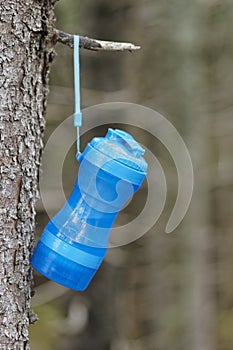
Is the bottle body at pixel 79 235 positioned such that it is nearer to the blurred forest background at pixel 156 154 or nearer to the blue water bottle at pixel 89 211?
the blue water bottle at pixel 89 211

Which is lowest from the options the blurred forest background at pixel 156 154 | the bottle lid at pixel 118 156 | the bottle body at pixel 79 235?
the blurred forest background at pixel 156 154

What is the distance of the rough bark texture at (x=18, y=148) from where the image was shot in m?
1.47

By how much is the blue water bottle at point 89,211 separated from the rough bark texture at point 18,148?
0.21 feet

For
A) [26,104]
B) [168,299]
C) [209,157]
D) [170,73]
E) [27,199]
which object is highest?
[26,104]

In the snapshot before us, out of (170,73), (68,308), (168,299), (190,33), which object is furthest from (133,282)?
(190,33)

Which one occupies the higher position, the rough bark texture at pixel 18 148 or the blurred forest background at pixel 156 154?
the rough bark texture at pixel 18 148

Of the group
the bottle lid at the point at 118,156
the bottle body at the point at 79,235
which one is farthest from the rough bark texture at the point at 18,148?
the bottle lid at the point at 118,156

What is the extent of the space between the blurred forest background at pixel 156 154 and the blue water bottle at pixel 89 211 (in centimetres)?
310

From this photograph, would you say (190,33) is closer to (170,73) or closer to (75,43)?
Result: (170,73)

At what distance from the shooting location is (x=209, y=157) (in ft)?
19.8

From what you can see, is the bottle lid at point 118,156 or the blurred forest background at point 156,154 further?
the blurred forest background at point 156,154

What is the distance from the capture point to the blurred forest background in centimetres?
494

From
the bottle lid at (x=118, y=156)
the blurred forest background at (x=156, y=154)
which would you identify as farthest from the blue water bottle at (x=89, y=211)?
the blurred forest background at (x=156, y=154)

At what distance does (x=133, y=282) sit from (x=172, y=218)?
1.03m
